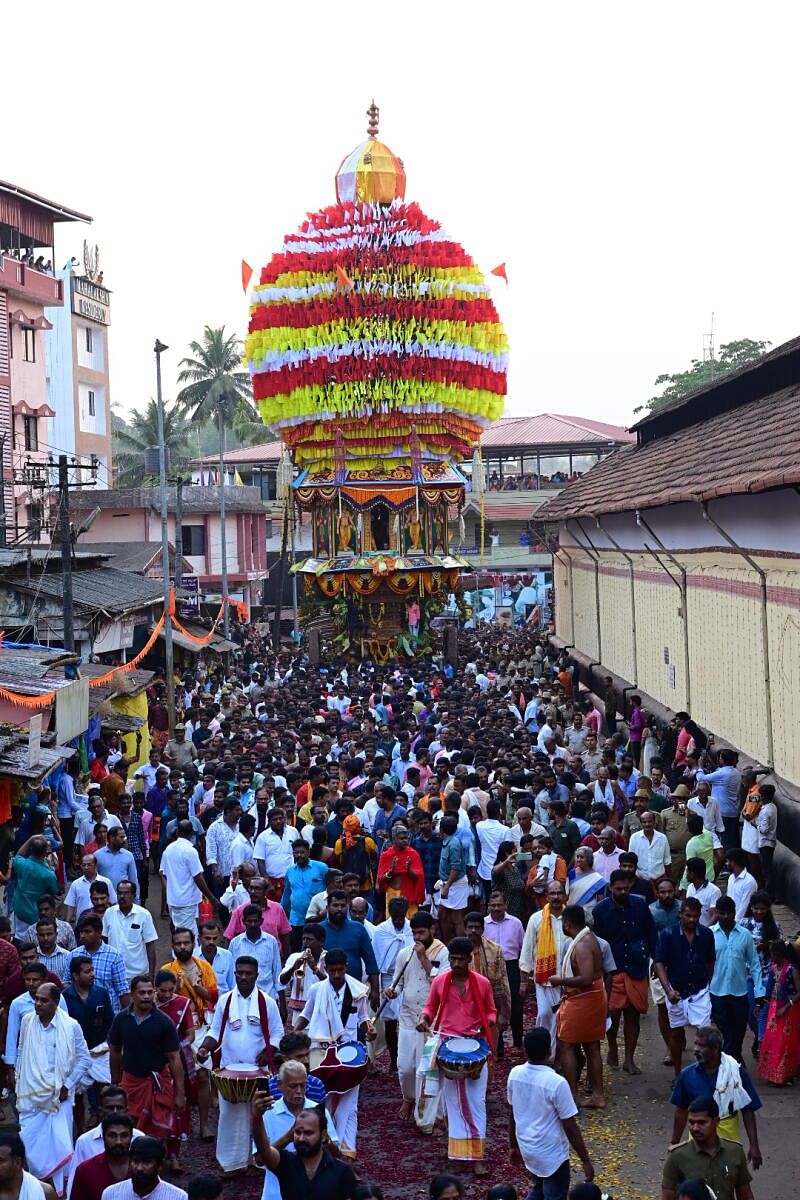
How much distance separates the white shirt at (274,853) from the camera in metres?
12.0

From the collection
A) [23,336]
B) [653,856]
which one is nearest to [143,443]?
[23,336]

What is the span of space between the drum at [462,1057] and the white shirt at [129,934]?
8.26 feet

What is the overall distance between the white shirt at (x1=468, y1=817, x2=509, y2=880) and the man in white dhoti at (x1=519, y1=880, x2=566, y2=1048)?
2216mm

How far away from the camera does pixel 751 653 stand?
50.2 feet

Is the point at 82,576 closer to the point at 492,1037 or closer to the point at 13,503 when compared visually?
the point at 13,503

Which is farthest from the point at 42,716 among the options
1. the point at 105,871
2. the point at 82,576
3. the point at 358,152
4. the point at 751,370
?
the point at 358,152

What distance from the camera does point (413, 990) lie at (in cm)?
899

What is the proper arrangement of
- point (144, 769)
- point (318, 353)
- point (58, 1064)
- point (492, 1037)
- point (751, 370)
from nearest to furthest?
point (58, 1064)
point (492, 1037)
point (144, 769)
point (751, 370)
point (318, 353)

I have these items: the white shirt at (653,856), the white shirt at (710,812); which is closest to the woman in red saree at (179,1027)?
the white shirt at (653,856)

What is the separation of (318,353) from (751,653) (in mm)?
21128

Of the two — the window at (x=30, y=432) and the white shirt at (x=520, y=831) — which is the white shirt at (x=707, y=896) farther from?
the window at (x=30, y=432)

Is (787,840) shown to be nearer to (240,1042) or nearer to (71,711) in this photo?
(240,1042)

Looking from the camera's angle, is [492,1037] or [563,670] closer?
[492,1037]

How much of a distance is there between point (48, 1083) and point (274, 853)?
4.36 meters
